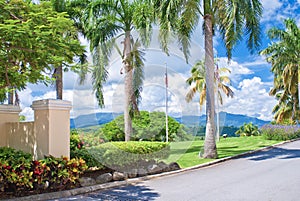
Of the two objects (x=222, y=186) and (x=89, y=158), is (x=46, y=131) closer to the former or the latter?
(x=89, y=158)

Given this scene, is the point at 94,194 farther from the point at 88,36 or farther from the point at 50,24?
the point at 88,36

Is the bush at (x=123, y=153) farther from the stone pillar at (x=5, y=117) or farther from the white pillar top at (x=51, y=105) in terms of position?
the stone pillar at (x=5, y=117)

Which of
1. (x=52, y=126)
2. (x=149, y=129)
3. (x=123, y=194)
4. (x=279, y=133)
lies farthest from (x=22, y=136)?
(x=279, y=133)

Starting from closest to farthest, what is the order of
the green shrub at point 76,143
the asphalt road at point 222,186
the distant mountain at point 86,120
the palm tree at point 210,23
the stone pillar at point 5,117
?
the asphalt road at point 222,186 < the stone pillar at point 5,117 < the green shrub at point 76,143 < the palm tree at point 210,23 < the distant mountain at point 86,120

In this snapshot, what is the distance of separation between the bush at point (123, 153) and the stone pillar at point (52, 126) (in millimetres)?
1403

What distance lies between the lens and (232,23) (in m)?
14.3

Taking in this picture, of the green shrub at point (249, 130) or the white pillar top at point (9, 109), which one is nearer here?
the white pillar top at point (9, 109)

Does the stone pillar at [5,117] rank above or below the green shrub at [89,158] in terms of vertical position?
above

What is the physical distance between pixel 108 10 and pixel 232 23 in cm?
587

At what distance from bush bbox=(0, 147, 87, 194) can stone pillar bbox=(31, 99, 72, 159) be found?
2.03ft

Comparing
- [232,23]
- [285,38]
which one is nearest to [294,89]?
[285,38]

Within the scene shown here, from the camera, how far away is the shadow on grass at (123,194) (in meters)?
8.09

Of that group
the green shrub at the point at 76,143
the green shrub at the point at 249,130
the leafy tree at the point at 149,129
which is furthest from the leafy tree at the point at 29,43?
the green shrub at the point at 249,130

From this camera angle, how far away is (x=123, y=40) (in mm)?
16484
